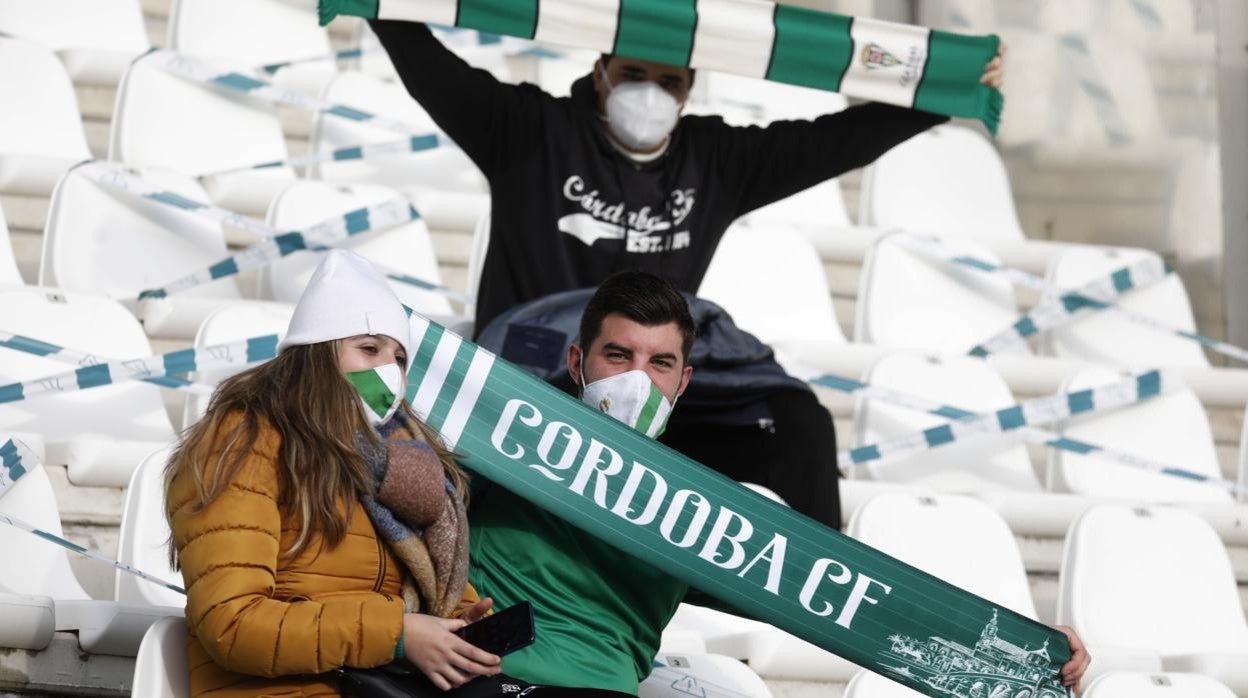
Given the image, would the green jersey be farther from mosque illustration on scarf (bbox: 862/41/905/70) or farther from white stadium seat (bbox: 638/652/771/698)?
mosque illustration on scarf (bbox: 862/41/905/70)

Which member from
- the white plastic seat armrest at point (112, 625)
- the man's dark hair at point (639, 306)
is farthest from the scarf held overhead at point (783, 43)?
the white plastic seat armrest at point (112, 625)

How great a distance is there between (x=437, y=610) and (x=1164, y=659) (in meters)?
1.68

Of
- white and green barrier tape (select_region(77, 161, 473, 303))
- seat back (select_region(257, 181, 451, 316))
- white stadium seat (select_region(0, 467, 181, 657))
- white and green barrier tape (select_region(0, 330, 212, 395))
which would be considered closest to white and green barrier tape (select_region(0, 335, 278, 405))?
white and green barrier tape (select_region(0, 330, 212, 395))

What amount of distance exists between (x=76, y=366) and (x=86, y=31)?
5.97ft

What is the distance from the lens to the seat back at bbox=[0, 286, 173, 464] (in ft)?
10.7

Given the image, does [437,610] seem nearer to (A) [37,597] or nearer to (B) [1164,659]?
(A) [37,597]

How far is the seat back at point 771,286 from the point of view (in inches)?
170

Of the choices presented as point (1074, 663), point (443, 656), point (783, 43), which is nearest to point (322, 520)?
point (443, 656)

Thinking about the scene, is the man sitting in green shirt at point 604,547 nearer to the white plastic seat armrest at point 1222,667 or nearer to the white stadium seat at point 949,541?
the white stadium seat at point 949,541

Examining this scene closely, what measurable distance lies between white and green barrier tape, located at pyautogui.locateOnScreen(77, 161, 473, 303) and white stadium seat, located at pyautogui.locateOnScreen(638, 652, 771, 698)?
1.45 m

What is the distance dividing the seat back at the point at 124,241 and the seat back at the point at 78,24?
3.14 ft

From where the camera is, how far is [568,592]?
213 cm

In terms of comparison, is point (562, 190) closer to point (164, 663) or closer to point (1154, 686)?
point (1154, 686)

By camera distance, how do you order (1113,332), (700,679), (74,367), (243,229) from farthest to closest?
(1113,332), (243,229), (74,367), (700,679)
